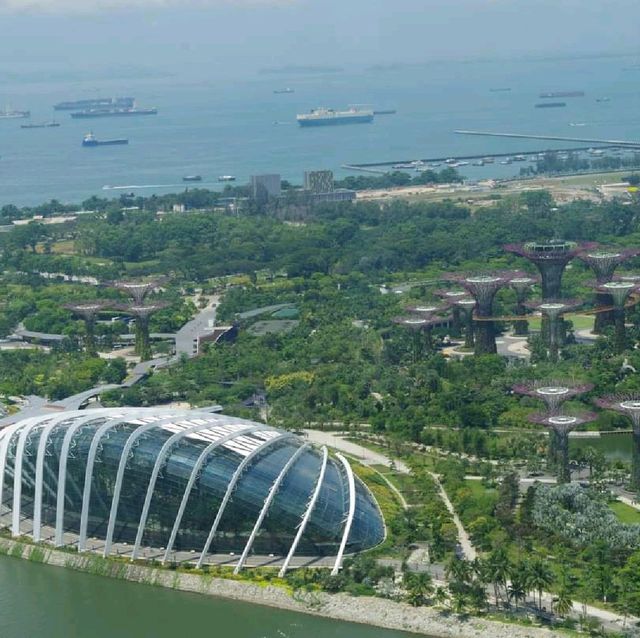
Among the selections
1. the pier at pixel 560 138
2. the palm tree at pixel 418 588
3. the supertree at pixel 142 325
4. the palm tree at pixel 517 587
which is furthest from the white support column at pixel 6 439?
the pier at pixel 560 138

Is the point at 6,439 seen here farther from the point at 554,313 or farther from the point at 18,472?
the point at 554,313

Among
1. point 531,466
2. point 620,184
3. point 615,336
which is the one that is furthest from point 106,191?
point 531,466

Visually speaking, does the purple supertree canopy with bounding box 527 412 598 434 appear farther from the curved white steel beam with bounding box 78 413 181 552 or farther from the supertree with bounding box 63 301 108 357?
the supertree with bounding box 63 301 108 357

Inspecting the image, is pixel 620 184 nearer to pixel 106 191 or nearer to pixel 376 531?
pixel 106 191

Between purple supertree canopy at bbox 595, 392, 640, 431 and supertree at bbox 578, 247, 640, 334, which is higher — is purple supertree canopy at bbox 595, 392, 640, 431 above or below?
above

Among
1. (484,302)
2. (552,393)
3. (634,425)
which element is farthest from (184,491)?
(484,302)

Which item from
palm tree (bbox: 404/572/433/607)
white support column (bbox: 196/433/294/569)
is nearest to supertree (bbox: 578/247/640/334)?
white support column (bbox: 196/433/294/569)
